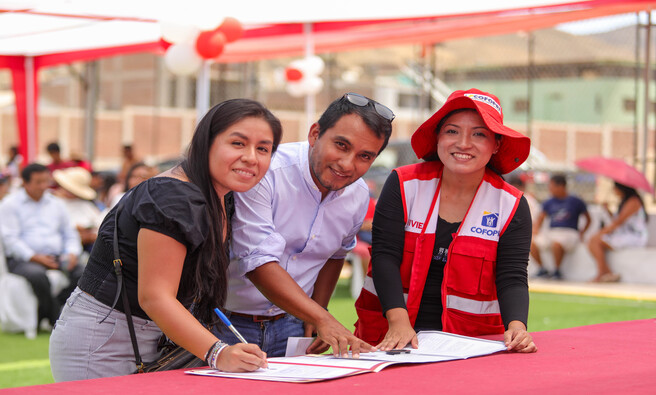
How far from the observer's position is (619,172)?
9688 millimetres

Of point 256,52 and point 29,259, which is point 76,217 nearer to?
point 29,259

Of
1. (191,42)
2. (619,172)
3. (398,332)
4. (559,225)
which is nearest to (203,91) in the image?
(191,42)

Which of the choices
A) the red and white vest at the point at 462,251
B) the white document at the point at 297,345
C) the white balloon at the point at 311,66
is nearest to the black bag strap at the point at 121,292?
the white document at the point at 297,345

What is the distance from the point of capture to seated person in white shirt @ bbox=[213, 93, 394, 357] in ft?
7.84

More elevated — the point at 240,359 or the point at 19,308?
the point at 240,359

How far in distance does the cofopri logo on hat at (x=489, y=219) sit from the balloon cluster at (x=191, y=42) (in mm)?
4819

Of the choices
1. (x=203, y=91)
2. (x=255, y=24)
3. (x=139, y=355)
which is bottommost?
(x=139, y=355)

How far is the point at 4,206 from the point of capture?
21.7 ft

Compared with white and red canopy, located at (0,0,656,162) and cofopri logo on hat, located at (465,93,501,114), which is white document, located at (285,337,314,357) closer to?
cofopri logo on hat, located at (465,93,501,114)

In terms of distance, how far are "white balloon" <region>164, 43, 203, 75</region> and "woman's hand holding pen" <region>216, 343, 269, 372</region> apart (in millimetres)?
5418

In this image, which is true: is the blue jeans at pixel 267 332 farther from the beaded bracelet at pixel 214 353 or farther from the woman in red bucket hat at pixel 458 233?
the beaded bracelet at pixel 214 353

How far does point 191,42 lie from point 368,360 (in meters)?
5.38

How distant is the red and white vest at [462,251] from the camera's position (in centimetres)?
255

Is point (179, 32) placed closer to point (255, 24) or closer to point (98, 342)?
point (255, 24)
